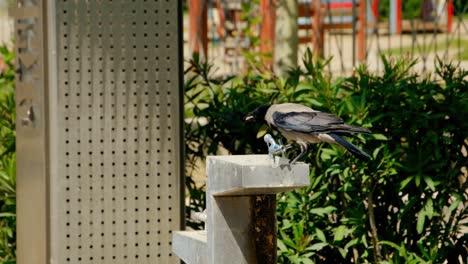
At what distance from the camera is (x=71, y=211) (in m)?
5.75

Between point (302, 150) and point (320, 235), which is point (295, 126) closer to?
point (302, 150)

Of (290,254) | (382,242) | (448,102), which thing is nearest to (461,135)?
(448,102)

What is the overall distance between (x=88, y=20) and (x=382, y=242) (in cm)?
195

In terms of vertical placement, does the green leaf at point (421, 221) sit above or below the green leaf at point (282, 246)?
above

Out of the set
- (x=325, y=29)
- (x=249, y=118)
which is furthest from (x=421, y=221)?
(x=325, y=29)

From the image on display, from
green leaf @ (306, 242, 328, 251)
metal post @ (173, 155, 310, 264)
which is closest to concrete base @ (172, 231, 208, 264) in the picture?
metal post @ (173, 155, 310, 264)

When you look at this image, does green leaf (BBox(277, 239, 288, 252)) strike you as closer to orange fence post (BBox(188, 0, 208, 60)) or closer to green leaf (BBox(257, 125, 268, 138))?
Answer: green leaf (BBox(257, 125, 268, 138))

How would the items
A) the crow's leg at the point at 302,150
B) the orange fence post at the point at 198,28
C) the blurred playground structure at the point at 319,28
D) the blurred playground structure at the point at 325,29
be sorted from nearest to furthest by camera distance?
the crow's leg at the point at 302,150, the blurred playground structure at the point at 325,29, the blurred playground structure at the point at 319,28, the orange fence post at the point at 198,28

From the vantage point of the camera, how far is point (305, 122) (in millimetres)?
4477

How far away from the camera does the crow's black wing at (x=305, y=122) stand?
4.46 m

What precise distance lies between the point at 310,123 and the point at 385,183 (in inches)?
73.4

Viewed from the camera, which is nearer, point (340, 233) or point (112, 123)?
point (112, 123)

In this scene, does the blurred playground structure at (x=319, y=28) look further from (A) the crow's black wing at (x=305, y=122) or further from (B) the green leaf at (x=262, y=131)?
(A) the crow's black wing at (x=305, y=122)

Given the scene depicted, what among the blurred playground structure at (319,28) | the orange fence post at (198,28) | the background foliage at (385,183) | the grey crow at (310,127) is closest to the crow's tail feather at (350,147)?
the grey crow at (310,127)
